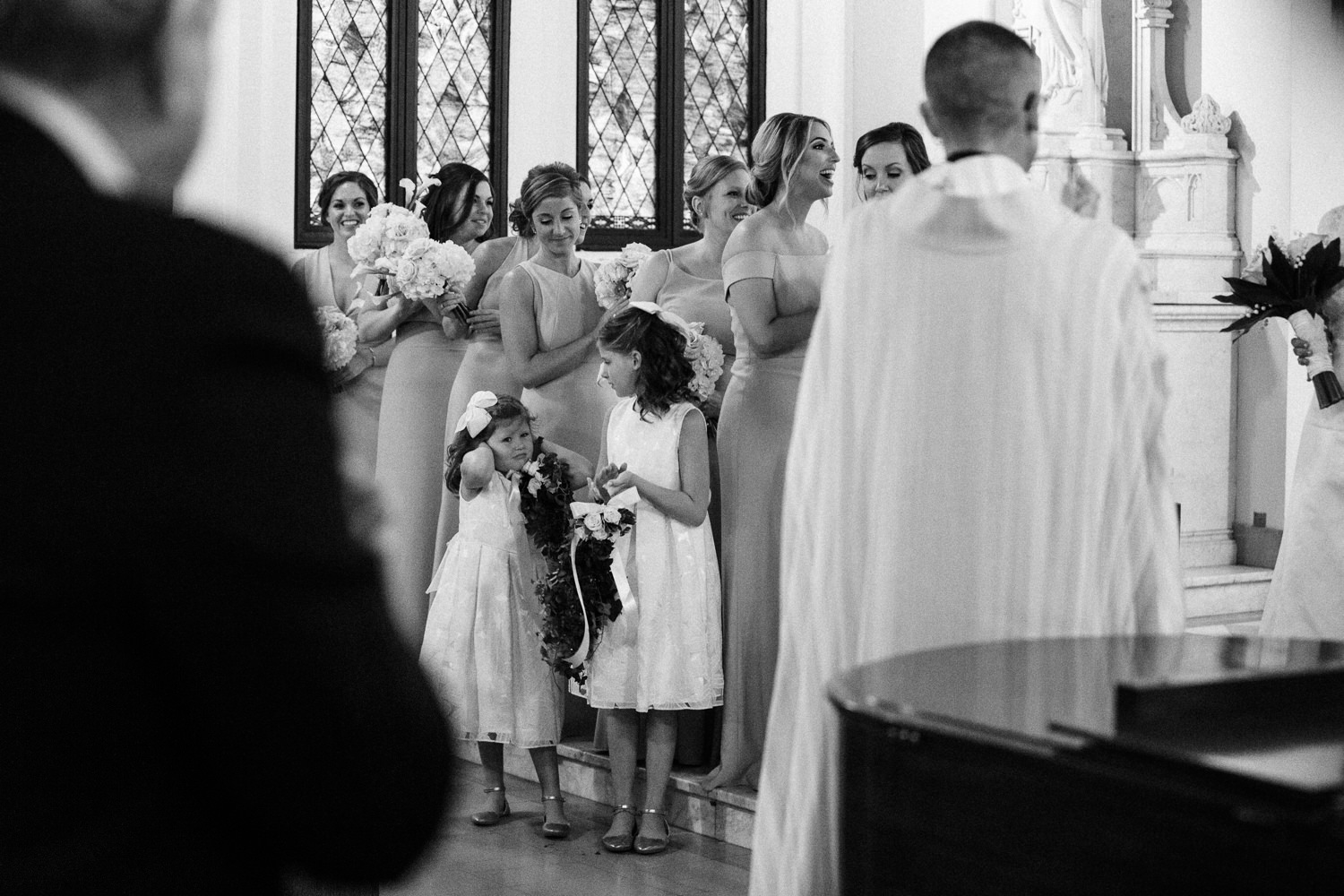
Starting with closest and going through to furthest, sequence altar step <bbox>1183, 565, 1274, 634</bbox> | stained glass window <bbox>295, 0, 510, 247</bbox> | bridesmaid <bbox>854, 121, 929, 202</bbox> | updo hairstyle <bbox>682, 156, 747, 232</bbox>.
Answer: bridesmaid <bbox>854, 121, 929, 202</bbox>, updo hairstyle <bbox>682, 156, 747, 232</bbox>, altar step <bbox>1183, 565, 1274, 634</bbox>, stained glass window <bbox>295, 0, 510, 247</bbox>

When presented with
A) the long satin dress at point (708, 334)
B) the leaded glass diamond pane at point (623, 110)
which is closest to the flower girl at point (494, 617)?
the long satin dress at point (708, 334)

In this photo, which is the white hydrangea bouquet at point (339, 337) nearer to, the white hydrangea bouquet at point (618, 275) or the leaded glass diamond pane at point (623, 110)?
the white hydrangea bouquet at point (618, 275)

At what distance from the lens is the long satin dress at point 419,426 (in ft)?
23.4

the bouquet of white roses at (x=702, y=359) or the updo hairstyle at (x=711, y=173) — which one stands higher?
the updo hairstyle at (x=711, y=173)

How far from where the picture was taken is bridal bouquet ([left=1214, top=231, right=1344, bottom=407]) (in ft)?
20.3

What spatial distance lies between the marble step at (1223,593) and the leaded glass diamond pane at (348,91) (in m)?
5.50

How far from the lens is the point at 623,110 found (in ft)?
38.2

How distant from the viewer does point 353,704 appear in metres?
1.05

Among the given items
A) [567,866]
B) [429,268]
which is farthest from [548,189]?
[567,866]

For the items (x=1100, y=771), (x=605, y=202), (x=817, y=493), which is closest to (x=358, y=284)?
(x=605, y=202)

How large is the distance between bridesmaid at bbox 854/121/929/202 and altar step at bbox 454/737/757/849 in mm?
2081

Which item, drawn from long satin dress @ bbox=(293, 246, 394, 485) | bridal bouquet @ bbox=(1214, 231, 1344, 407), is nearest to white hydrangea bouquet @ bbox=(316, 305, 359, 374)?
long satin dress @ bbox=(293, 246, 394, 485)

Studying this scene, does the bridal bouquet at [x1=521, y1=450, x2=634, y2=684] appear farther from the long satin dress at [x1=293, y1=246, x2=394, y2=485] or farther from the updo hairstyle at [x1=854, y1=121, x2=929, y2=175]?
the long satin dress at [x1=293, y1=246, x2=394, y2=485]

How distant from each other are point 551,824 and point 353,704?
452cm
